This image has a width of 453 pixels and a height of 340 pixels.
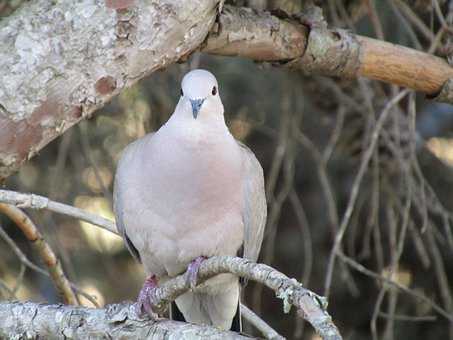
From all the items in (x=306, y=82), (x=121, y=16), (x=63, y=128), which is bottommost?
(x=306, y=82)

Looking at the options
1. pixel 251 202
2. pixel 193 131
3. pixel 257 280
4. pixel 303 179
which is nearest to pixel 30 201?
pixel 257 280

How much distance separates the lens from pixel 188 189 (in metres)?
2.84

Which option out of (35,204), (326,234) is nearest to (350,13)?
(326,234)

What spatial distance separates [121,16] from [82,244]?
2.30 metres

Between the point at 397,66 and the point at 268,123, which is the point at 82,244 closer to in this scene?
the point at 268,123

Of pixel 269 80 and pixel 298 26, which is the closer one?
pixel 298 26

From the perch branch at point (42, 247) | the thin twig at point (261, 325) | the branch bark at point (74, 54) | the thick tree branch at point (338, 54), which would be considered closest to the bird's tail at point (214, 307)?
the thin twig at point (261, 325)

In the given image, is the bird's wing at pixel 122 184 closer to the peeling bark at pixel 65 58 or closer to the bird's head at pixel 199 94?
the bird's head at pixel 199 94

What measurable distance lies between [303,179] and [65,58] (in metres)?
2.57

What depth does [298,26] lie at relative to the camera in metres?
3.09

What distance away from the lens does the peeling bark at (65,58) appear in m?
2.44

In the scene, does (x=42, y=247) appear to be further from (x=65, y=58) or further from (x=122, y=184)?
(x=65, y=58)

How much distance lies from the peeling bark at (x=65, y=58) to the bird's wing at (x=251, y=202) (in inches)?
22.5

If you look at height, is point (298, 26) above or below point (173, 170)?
above
